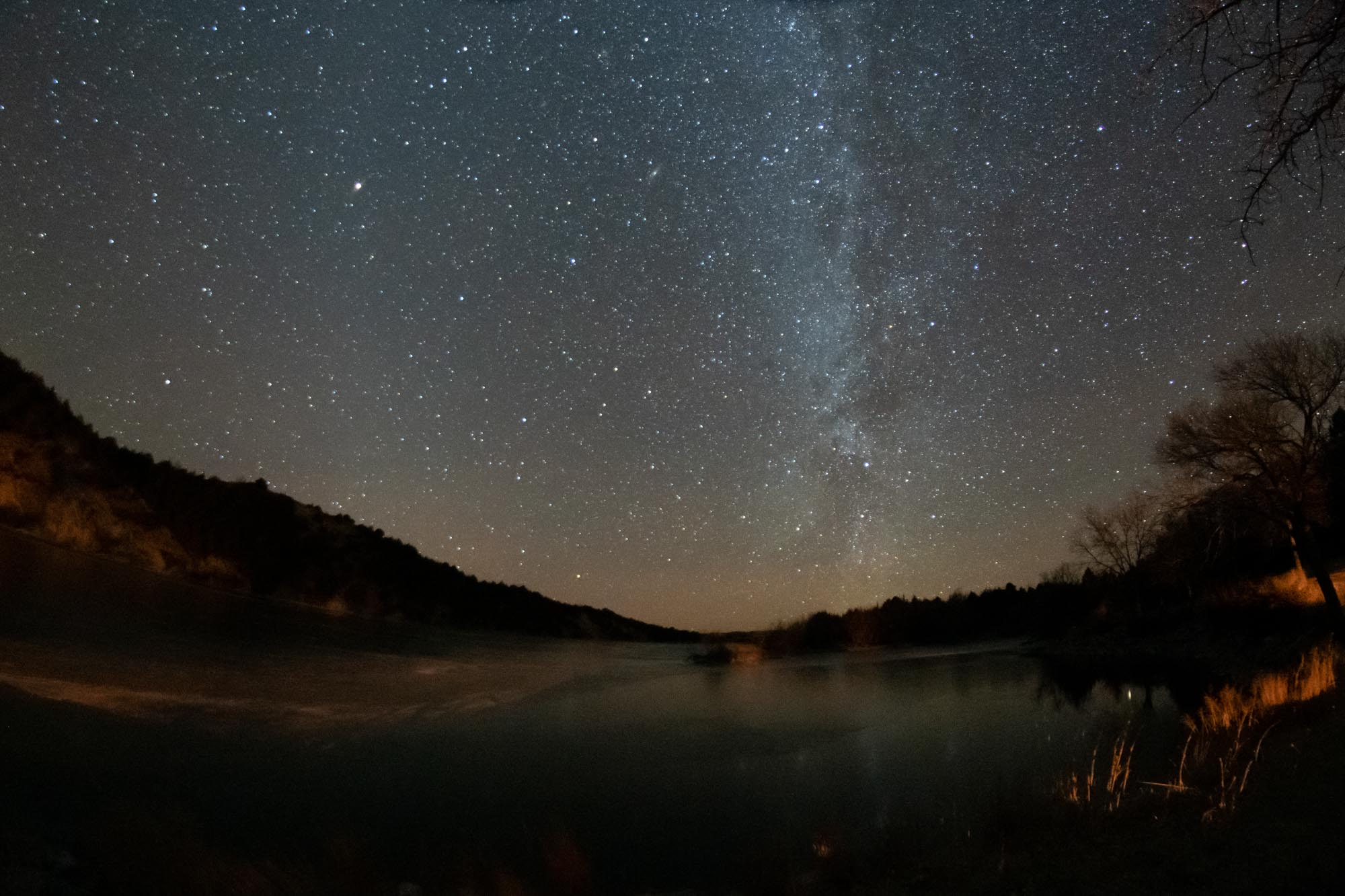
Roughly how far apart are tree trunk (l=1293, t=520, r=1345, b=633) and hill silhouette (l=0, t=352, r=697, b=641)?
4147cm

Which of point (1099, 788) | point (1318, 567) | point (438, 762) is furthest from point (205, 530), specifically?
point (1318, 567)

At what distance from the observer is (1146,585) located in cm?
4697

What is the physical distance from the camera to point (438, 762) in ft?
43.9

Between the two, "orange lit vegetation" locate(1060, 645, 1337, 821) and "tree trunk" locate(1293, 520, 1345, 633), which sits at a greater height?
"tree trunk" locate(1293, 520, 1345, 633)

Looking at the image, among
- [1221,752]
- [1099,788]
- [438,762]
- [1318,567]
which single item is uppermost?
[1318,567]

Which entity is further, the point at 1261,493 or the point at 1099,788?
the point at 1261,493

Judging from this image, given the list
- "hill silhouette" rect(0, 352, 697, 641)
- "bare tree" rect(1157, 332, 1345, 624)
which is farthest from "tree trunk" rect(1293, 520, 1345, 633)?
"hill silhouette" rect(0, 352, 697, 641)

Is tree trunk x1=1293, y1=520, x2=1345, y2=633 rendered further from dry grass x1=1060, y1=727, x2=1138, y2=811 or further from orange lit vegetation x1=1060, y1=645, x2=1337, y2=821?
dry grass x1=1060, y1=727, x2=1138, y2=811

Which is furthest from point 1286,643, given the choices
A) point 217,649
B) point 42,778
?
point 217,649

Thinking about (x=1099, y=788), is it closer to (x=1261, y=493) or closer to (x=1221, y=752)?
(x=1221, y=752)

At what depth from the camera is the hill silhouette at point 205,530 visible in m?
27.8

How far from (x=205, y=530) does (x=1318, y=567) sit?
4871 cm

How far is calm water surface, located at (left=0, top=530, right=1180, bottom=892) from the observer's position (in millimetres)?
7672

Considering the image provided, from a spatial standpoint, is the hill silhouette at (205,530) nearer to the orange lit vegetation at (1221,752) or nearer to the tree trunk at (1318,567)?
the orange lit vegetation at (1221,752)
